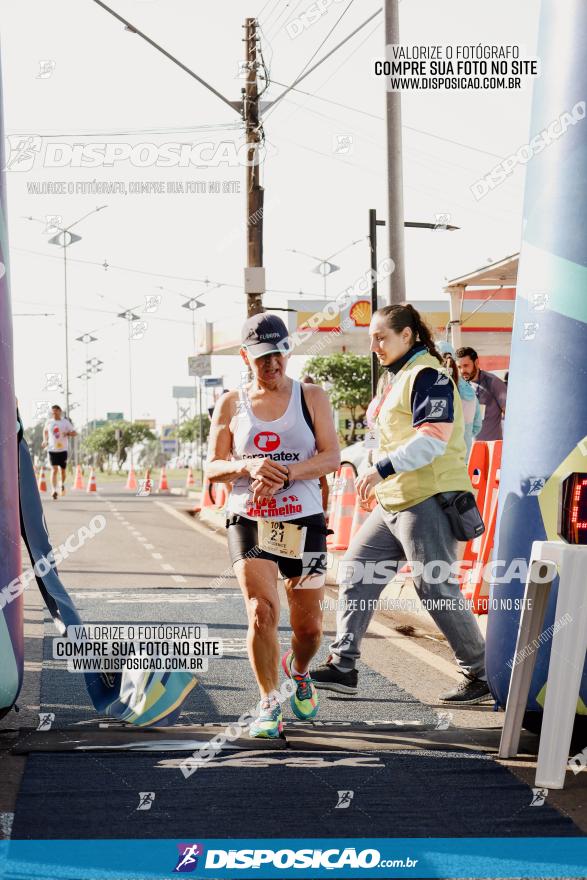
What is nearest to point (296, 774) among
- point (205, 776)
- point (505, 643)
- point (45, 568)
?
point (205, 776)

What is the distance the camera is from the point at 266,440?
6094 mm

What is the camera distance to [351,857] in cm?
423

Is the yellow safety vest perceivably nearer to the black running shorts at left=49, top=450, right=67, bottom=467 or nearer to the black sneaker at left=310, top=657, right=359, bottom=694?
the black sneaker at left=310, top=657, right=359, bottom=694

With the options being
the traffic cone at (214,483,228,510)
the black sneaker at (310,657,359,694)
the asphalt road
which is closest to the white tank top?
the asphalt road

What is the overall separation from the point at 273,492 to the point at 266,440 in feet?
1.05

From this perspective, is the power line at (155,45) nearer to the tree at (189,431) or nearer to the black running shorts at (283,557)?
the black running shorts at (283,557)

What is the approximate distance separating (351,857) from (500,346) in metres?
43.2

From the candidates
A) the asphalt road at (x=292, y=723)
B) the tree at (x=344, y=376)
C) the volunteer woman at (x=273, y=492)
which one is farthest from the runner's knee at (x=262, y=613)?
the tree at (x=344, y=376)

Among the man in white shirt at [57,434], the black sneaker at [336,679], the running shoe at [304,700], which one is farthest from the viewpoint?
the man in white shirt at [57,434]

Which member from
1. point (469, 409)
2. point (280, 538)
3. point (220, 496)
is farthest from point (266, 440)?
point (220, 496)

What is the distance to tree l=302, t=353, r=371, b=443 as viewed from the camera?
190ft

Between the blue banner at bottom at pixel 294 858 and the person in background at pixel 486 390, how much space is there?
833 cm

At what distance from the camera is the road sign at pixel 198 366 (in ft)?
109

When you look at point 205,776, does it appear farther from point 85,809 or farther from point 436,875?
point 436,875
